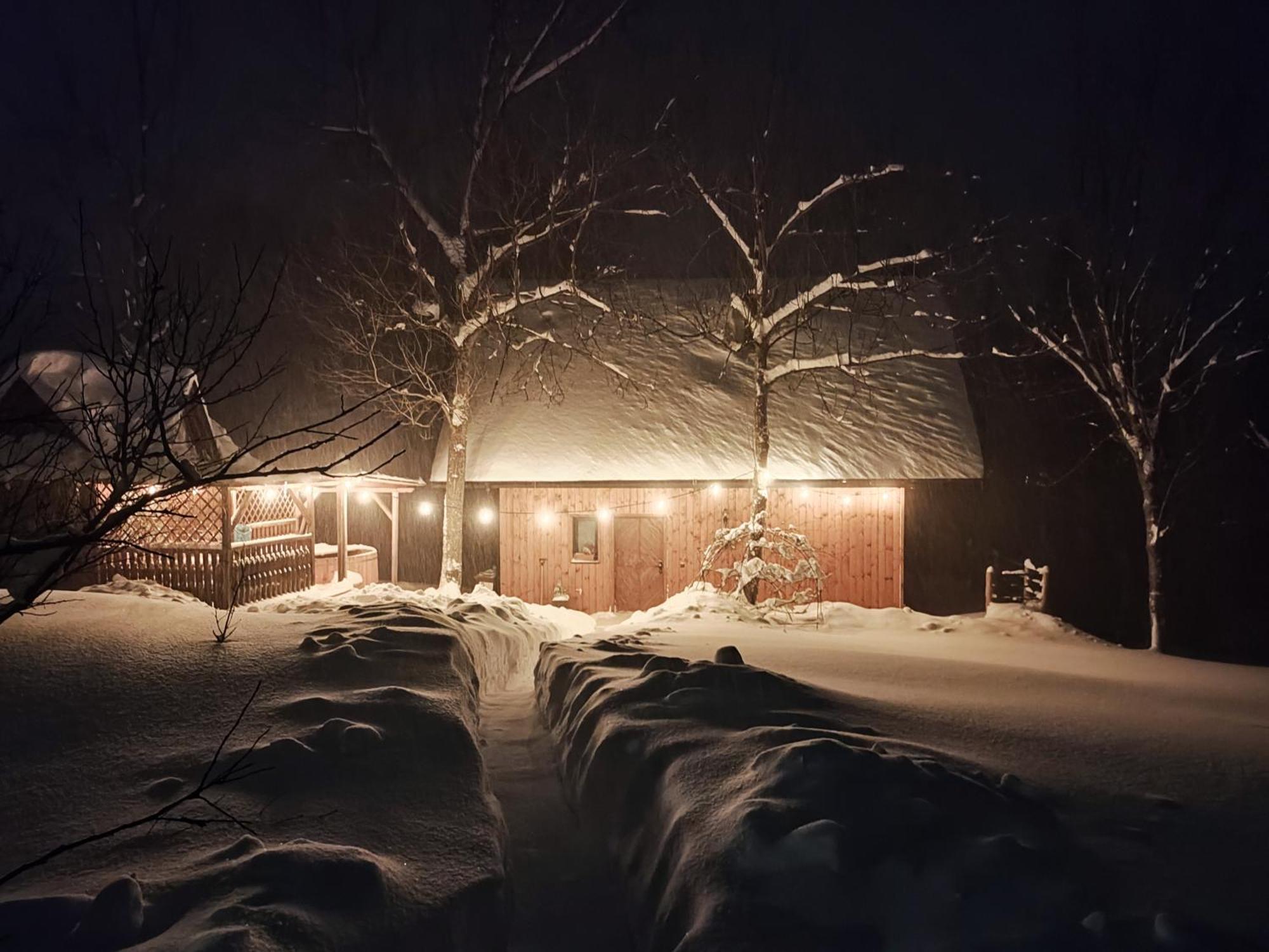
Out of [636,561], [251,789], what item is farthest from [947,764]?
[636,561]

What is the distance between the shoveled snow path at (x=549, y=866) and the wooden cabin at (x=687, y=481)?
10.1 m

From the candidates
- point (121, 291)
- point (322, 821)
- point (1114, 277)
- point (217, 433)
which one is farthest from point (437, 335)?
point (322, 821)

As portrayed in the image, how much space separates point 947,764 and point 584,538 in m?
13.1

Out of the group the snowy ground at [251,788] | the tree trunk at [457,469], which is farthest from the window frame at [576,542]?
the snowy ground at [251,788]

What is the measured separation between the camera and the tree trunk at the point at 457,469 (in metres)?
15.3

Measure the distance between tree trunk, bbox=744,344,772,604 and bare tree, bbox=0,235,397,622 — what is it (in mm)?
7193

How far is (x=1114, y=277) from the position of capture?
1369 cm

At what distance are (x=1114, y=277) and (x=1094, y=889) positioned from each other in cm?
1376

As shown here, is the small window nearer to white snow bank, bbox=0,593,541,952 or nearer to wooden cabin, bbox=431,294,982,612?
wooden cabin, bbox=431,294,982,612

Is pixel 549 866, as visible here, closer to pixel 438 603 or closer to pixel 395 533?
pixel 438 603

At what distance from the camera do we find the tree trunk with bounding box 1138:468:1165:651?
42.7ft

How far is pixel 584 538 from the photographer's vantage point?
16938 millimetres

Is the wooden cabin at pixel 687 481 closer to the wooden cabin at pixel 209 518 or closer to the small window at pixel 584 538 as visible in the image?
the small window at pixel 584 538

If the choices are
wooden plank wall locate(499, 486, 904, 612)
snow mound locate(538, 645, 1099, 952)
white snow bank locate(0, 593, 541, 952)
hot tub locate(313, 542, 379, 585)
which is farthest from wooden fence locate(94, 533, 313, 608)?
snow mound locate(538, 645, 1099, 952)
